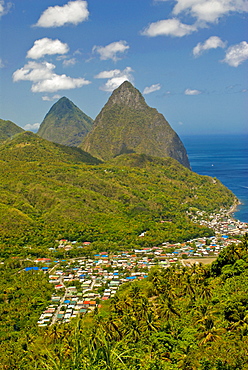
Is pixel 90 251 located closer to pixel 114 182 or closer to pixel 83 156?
pixel 114 182

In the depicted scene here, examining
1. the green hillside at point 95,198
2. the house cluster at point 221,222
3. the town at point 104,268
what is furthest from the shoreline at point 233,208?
the town at point 104,268

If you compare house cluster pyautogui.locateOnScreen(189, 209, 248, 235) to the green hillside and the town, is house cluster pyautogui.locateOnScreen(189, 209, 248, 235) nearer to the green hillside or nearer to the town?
the town

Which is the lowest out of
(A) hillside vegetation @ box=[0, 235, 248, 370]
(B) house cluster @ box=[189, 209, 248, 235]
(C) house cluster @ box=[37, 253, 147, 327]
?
(B) house cluster @ box=[189, 209, 248, 235]

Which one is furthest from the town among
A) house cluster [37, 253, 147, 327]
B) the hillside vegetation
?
the hillside vegetation

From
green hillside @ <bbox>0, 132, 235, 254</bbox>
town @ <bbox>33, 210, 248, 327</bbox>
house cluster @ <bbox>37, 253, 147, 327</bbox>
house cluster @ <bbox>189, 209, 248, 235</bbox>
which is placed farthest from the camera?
house cluster @ <bbox>189, 209, 248, 235</bbox>

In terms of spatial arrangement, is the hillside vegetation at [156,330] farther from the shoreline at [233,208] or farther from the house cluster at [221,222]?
the shoreline at [233,208]

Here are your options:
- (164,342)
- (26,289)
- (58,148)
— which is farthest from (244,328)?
(58,148)
